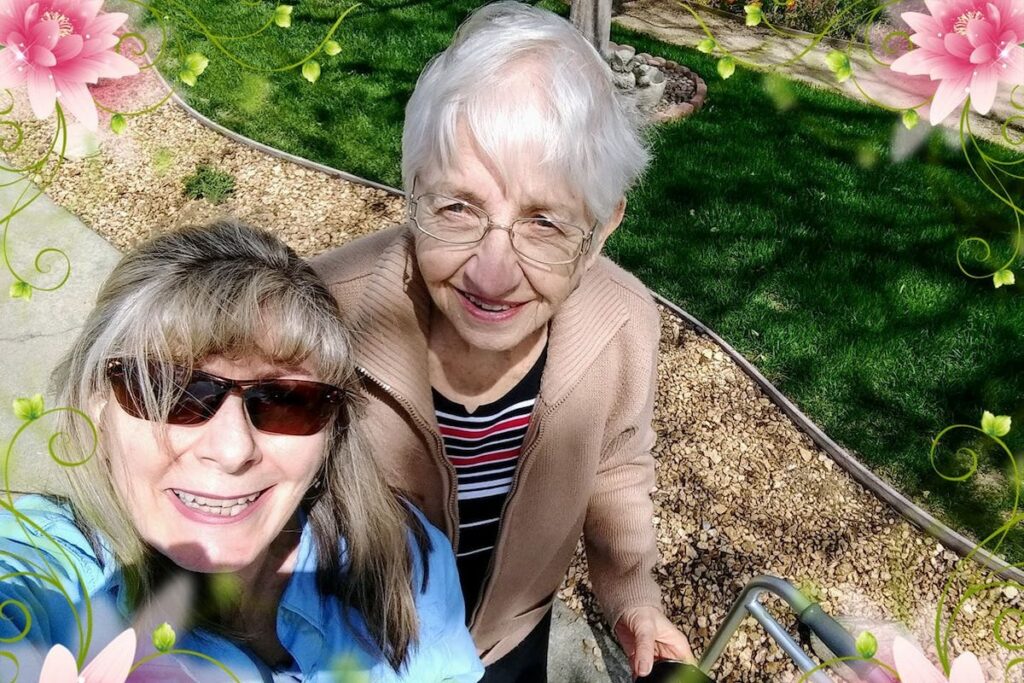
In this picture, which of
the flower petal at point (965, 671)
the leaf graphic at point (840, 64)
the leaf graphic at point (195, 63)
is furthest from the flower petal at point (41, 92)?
the flower petal at point (965, 671)

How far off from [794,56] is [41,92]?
7.98ft

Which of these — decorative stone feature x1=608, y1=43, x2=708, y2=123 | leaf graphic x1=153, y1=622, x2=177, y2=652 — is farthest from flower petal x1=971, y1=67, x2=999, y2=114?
decorative stone feature x1=608, y1=43, x2=708, y2=123

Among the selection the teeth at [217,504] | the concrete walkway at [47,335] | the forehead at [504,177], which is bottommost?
the concrete walkway at [47,335]

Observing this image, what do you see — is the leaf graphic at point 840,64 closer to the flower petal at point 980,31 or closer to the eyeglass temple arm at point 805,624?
the flower petal at point 980,31

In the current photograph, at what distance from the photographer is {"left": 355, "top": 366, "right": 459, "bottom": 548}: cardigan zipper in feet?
A: 5.61

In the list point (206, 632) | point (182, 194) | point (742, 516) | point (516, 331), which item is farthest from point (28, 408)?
point (182, 194)

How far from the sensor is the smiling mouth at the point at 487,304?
Result: 62.8 inches

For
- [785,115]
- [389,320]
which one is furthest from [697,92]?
[389,320]

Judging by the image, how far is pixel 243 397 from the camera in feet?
4.32

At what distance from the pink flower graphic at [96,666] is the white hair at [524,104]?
104 cm

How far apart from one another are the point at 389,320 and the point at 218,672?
2.68 ft

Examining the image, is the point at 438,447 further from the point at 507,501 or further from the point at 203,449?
the point at 203,449

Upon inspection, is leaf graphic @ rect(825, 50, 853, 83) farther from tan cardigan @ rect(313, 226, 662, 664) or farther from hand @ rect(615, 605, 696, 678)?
hand @ rect(615, 605, 696, 678)

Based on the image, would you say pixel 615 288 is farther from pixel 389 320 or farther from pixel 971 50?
pixel 971 50
